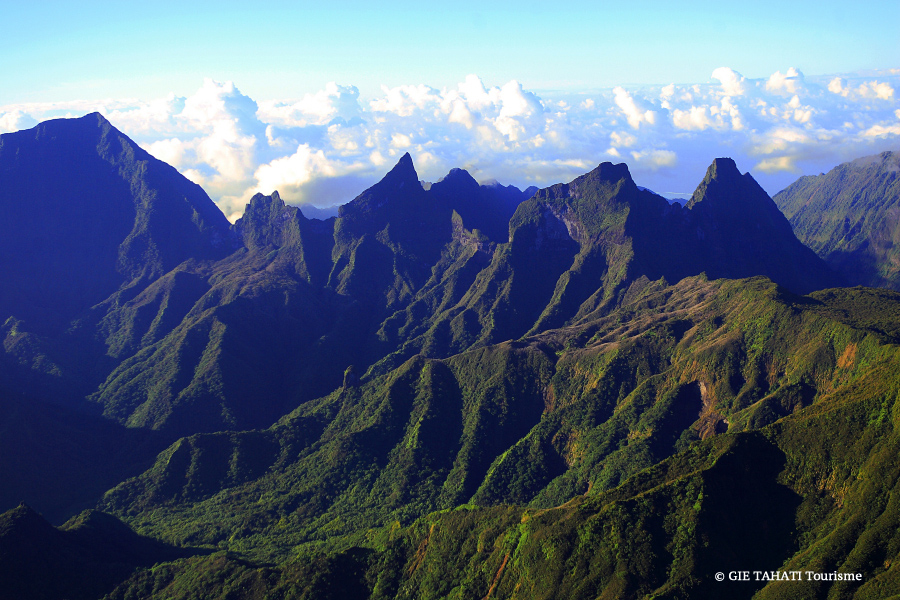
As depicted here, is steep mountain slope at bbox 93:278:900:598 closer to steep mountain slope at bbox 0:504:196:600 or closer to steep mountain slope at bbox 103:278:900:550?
steep mountain slope at bbox 103:278:900:550

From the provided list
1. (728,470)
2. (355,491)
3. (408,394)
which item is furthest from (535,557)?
(408,394)

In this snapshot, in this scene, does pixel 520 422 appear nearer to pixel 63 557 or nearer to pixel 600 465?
pixel 600 465

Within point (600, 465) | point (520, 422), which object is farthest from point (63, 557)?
point (520, 422)

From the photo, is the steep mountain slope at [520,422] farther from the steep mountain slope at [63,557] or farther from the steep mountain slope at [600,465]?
the steep mountain slope at [63,557]

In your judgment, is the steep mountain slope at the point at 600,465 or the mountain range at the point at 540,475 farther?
the mountain range at the point at 540,475

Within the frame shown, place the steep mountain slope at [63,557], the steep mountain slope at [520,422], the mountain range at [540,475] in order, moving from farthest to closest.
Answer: the steep mountain slope at [520,422], the steep mountain slope at [63,557], the mountain range at [540,475]

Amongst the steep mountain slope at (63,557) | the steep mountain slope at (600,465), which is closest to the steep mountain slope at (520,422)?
the steep mountain slope at (600,465)

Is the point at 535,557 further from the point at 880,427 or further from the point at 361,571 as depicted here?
the point at 880,427

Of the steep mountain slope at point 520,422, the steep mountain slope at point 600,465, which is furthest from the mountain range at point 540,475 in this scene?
the steep mountain slope at point 520,422

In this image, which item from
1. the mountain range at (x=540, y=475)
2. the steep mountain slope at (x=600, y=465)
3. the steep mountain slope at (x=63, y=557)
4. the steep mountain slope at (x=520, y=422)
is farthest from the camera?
the steep mountain slope at (x=520, y=422)

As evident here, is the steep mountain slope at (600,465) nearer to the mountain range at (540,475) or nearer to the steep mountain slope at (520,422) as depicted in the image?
the mountain range at (540,475)

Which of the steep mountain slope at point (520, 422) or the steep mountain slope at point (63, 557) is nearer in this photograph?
the steep mountain slope at point (63, 557)

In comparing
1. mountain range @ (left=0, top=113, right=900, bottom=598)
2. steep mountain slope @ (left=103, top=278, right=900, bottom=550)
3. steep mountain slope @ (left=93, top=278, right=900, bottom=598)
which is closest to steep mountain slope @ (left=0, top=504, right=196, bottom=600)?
mountain range @ (left=0, top=113, right=900, bottom=598)
